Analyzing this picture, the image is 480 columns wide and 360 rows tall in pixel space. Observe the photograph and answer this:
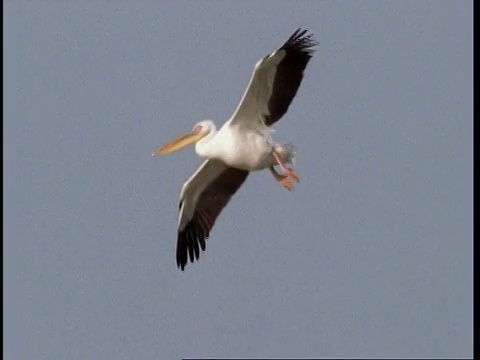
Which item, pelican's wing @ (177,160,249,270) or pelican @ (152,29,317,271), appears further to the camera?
pelican's wing @ (177,160,249,270)

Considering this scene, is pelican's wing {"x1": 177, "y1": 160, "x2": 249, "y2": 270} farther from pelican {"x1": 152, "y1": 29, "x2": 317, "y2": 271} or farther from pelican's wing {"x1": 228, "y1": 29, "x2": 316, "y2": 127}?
pelican's wing {"x1": 228, "y1": 29, "x2": 316, "y2": 127}

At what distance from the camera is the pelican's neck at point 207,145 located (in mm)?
19469

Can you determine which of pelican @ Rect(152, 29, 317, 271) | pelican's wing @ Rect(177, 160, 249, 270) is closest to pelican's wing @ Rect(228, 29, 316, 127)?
pelican @ Rect(152, 29, 317, 271)

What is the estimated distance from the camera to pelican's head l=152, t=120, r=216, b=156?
19.9 metres

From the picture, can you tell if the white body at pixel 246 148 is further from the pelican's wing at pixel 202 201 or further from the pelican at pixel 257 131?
the pelican's wing at pixel 202 201

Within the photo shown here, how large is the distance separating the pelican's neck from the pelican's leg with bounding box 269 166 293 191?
617mm

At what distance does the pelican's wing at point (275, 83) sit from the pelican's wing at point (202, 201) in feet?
3.93

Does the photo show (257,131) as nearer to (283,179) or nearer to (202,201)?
(283,179)

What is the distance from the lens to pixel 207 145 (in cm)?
1952

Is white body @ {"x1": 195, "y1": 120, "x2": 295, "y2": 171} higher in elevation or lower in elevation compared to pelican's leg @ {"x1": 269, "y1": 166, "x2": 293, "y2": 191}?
higher

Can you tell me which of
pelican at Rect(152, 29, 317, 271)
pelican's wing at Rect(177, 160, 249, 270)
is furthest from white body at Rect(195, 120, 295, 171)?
pelican's wing at Rect(177, 160, 249, 270)

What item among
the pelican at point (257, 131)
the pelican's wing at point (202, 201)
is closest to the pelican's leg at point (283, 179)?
the pelican at point (257, 131)
